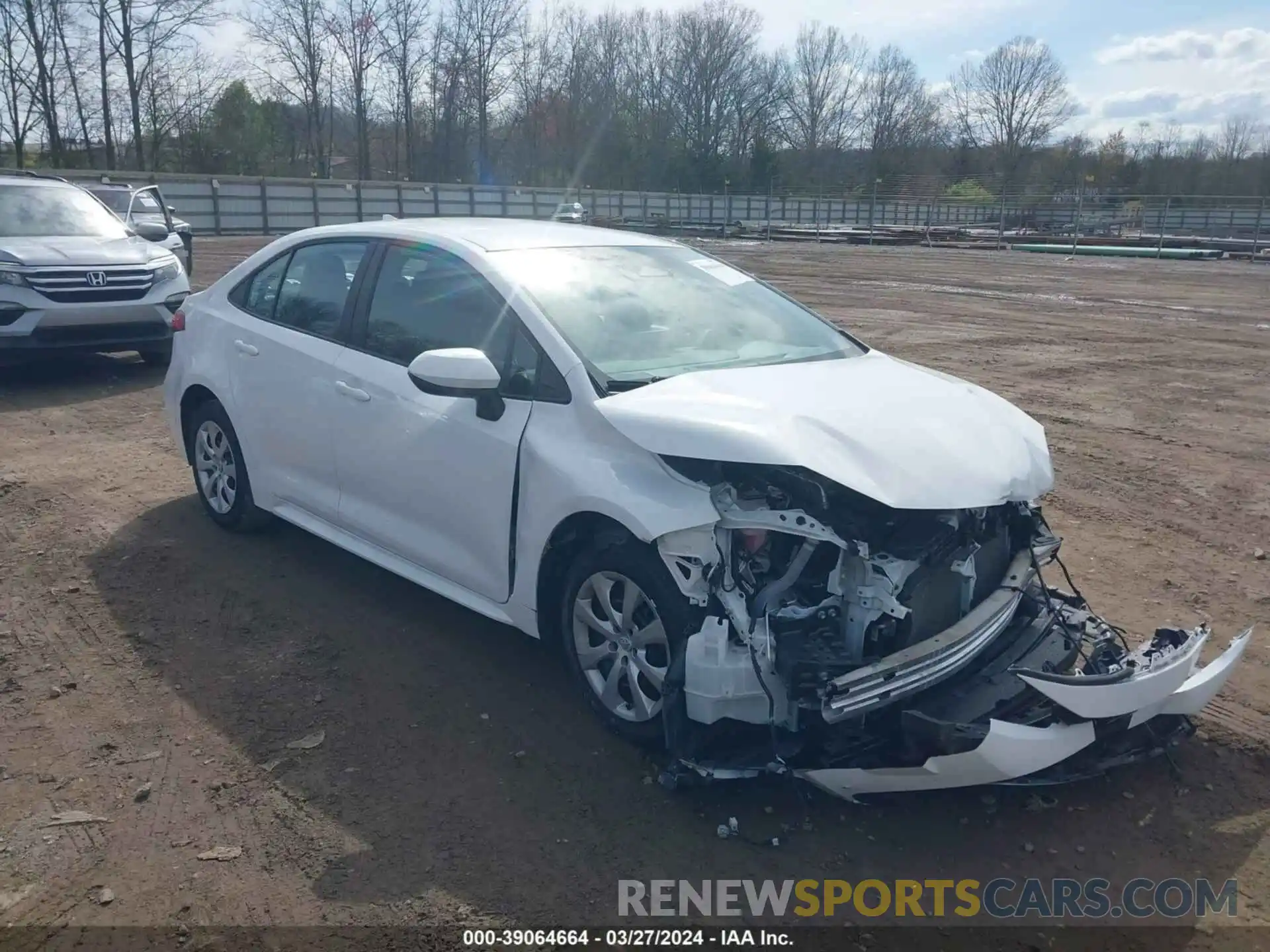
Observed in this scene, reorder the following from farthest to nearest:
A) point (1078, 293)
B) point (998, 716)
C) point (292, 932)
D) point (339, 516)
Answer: point (1078, 293), point (339, 516), point (998, 716), point (292, 932)

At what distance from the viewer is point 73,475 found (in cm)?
700

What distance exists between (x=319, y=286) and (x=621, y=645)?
2591 mm

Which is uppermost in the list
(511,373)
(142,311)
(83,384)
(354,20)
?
(354,20)

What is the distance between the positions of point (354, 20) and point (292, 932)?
58.6m

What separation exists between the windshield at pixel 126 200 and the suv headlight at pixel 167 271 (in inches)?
261

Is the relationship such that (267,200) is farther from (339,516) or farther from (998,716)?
(998,716)

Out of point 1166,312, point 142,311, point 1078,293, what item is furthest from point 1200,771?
point 1078,293

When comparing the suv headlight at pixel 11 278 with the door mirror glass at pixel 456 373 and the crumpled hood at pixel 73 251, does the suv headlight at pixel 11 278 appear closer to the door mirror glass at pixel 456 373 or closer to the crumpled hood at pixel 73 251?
the crumpled hood at pixel 73 251

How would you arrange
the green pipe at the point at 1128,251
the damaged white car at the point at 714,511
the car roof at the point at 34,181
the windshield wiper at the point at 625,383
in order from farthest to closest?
the green pipe at the point at 1128,251, the car roof at the point at 34,181, the windshield wiper at the point at 625,383, the damaged white car at the point at 714,511

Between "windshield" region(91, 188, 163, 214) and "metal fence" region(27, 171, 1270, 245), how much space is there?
18.6 metres

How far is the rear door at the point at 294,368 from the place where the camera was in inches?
190

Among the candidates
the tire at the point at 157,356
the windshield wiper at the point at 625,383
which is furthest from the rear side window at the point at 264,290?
the tire at the point at 157,356

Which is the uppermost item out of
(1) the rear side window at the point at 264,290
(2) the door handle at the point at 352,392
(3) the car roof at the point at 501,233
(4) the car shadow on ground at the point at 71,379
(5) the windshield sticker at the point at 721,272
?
(3) the car roof at the point at 501,233

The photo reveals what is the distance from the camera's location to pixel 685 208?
4953cm
